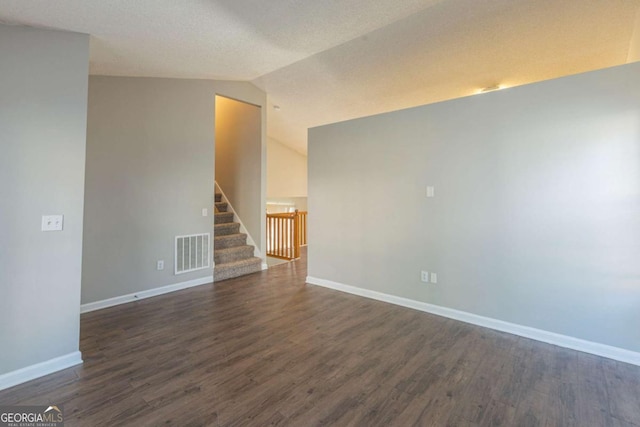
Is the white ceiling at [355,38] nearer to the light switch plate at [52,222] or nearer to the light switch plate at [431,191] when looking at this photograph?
the light switch plate at [52,222]

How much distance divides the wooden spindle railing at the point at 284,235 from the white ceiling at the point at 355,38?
3.04m

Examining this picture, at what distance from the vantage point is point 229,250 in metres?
4.92

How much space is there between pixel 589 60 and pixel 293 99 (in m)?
4.13

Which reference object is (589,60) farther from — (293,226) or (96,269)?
(96,269)

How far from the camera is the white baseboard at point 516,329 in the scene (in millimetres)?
2309

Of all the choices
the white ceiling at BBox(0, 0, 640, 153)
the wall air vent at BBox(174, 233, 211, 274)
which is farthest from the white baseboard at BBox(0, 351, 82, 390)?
the white ceiling at BBox(0, 0, 640, 153)

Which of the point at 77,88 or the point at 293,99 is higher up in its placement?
the point at 293,99

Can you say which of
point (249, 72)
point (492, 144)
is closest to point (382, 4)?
point (492, 144)

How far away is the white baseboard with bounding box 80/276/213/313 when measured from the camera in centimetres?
325

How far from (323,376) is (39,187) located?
2492mm

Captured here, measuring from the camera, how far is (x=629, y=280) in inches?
89.8

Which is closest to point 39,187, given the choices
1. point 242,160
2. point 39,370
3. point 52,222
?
point 52,222

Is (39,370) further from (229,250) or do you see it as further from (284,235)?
(284,235)

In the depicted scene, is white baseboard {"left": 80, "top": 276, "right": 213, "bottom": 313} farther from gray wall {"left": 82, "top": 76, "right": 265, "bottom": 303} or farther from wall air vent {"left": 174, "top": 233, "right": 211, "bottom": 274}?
wall air vent {"left": 174, "top": 233, "right": 211, "bottom": 274}
